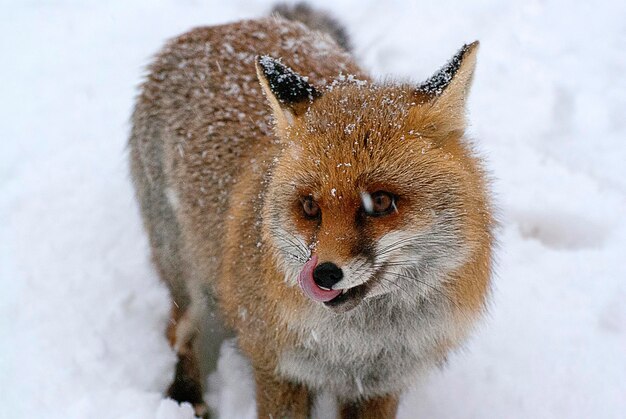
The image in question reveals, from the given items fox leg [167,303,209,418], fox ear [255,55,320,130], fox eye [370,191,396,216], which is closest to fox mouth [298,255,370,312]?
fox eye [370,191,396,216]

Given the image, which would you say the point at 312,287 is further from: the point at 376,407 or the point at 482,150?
the point at 482,150

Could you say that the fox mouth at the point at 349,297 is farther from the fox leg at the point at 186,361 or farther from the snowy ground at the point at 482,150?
the fox leg at the point at 186,361

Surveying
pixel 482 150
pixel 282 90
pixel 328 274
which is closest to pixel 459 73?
pixel 282 90

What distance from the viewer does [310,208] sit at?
105 inches

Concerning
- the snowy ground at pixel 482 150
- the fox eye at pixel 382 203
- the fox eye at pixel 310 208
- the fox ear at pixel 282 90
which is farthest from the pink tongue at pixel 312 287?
the snowy ground at pixel 482 150

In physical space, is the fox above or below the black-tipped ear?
below

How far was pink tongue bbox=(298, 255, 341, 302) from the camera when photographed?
253 cm

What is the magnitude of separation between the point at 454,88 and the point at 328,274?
3.22 feet

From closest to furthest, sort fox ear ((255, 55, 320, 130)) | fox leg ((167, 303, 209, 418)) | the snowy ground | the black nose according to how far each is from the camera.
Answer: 1. the black nose
2. fox ear ((255, 55, 320, 130))
3. the snowy ground
4. fox leg ((167, 303, 209, 418))

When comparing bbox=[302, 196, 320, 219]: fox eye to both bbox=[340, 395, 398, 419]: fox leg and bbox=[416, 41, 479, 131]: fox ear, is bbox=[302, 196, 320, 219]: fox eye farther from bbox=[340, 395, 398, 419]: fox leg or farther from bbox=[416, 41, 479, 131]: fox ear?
bbox=[340, 395, 398, 419]: fox leg

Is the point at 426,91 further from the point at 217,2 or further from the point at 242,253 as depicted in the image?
the point at 217,2

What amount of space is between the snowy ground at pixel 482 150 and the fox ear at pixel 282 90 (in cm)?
206

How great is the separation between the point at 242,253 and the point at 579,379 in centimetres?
239

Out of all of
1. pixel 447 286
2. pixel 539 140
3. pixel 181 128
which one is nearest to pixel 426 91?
pixel 447 286
